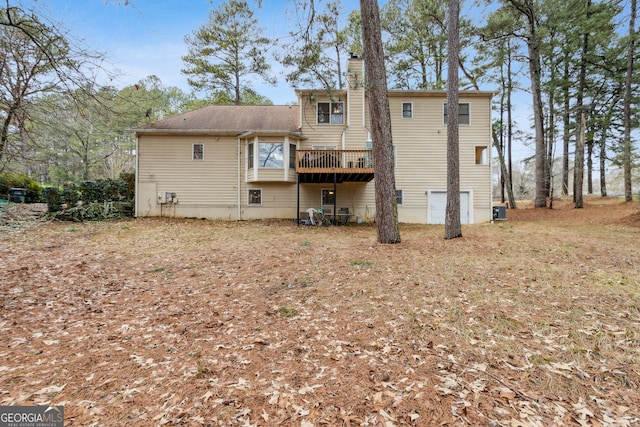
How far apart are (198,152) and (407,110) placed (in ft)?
36.3

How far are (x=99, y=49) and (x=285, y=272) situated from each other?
449 cm

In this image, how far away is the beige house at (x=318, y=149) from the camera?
14398 millimetres

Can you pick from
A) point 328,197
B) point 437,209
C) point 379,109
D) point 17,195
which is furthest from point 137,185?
point 437,209

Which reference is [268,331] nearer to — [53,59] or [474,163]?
[53,59]

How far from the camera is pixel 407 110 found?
48.0 feet

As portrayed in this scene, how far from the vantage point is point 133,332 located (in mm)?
3547

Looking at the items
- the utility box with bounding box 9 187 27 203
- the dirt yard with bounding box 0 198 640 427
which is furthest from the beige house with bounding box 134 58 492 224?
the dirt yard with bounding box 0 198 640 427

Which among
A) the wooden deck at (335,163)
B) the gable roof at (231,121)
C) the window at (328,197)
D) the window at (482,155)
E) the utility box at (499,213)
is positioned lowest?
the utility box at (499,213)

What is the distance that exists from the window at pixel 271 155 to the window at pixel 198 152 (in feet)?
10.7

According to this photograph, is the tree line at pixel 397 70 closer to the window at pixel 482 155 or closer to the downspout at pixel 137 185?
the downspout at pixel 137 185

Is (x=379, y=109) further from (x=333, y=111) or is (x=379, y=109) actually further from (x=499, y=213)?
(x=499, y=213)

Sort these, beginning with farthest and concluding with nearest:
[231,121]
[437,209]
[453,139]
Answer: [231,121]
[437,209]
[453,139]

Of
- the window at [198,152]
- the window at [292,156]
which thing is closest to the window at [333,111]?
the window at [292,156]

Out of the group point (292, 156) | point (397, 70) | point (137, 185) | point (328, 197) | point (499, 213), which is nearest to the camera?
point (292, 156)
